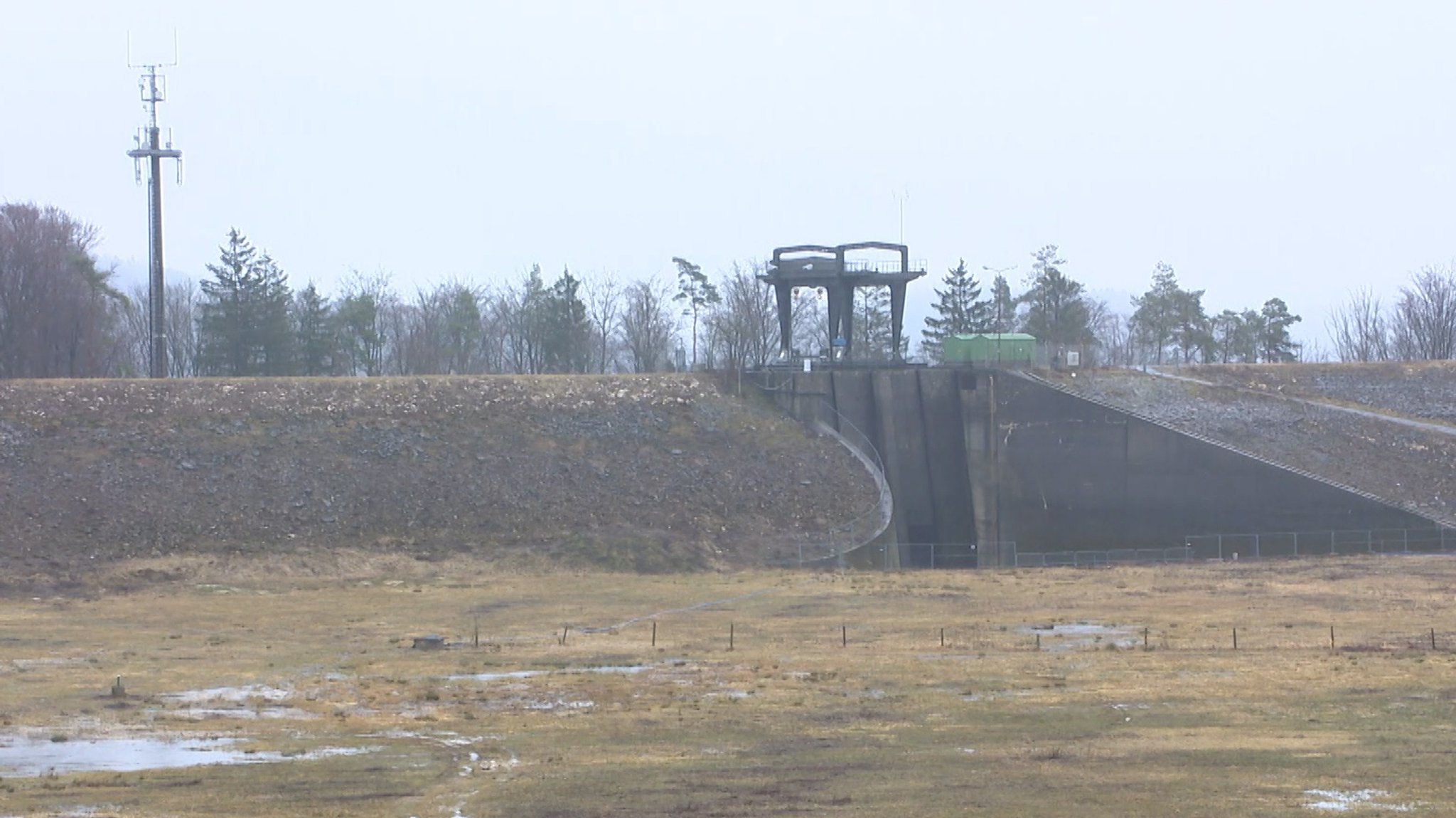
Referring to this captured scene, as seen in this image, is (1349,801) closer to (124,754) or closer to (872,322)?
(124,754)

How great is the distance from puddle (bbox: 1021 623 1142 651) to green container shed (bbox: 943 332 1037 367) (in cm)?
3166

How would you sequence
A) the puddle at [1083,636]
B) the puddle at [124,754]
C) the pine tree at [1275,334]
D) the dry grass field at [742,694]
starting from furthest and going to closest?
the pine tree at [1275,334]
the puddle at [1083,636]
the puddle at [124,754]
the dry grass field at [742,694]

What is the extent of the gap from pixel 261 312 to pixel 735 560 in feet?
125

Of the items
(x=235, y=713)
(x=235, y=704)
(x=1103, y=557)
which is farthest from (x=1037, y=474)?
(x=235, y=713)

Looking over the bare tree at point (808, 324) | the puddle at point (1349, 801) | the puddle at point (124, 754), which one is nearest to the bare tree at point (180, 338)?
the bare tree at point (808, 324)

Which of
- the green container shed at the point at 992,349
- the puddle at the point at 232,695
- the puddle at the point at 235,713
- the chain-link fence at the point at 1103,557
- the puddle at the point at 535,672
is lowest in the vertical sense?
the puddle at the point at 535,672

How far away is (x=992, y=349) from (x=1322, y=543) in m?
18.7

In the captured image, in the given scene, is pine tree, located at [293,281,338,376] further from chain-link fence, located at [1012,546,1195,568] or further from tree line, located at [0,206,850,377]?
chain-link fence, located at [1012,546,1195,568]

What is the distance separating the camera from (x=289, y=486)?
61.9m

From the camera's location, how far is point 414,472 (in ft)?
209

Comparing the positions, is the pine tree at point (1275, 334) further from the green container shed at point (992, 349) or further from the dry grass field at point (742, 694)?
the dry grass field at point (742, 694)

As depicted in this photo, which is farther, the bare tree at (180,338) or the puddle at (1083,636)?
the bare tree at (180,338)

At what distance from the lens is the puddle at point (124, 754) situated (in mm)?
26250

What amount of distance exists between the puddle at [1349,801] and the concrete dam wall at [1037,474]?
41106 mm
